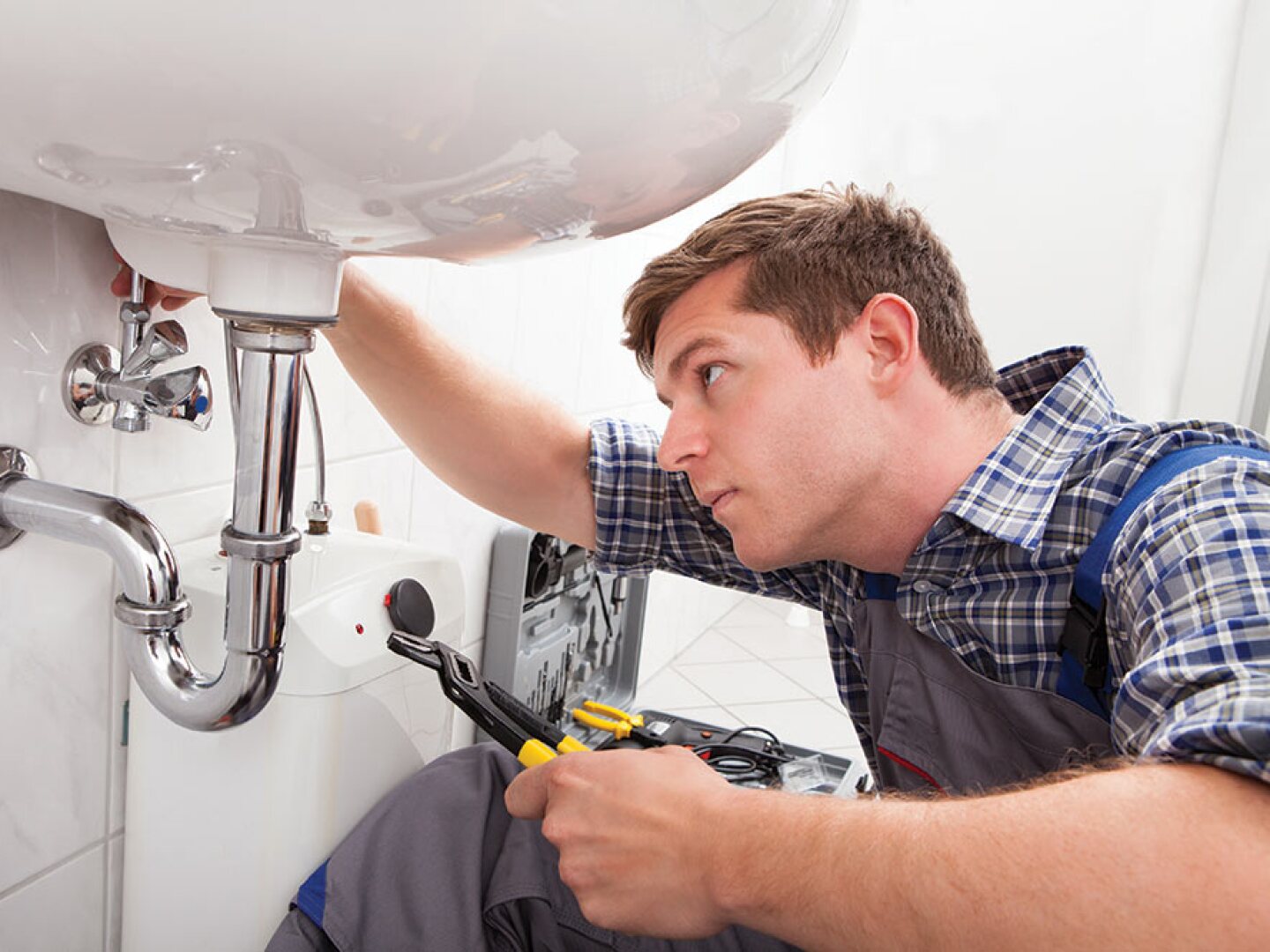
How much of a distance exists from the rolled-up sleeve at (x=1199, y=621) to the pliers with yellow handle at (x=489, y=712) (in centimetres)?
38

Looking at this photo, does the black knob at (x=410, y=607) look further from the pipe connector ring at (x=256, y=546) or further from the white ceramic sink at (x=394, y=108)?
the white ceramic sink at (x=394, y=108)

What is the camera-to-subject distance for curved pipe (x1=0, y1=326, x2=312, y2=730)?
0.57 metres

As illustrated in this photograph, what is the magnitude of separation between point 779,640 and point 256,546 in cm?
187

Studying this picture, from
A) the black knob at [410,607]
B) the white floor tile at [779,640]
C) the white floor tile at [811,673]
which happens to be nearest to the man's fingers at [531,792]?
the black knob at [410,607]

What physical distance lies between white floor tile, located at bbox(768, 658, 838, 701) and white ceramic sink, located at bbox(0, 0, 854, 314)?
164 cm

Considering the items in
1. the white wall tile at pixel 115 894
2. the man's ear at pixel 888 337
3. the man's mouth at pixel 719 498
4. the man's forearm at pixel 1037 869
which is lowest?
the white wall tile at pixel 115 894

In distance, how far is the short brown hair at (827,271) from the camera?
2.76 feet

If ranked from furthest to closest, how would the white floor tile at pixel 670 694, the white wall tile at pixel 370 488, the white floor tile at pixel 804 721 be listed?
1. the white floor tile at pixel 670 694
2. the white floor tile at pixel 804 721
3. the white wall tile at pixel 370 488

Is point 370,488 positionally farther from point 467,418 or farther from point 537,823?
point 537,823

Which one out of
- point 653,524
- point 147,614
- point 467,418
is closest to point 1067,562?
point 653,524

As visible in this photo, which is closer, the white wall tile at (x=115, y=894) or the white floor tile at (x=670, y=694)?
the white wall tile at (x=115, y=894)

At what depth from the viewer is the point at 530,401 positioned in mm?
978

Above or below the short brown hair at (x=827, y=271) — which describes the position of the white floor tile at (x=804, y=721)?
below

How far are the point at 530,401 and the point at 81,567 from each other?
418 millimetres
